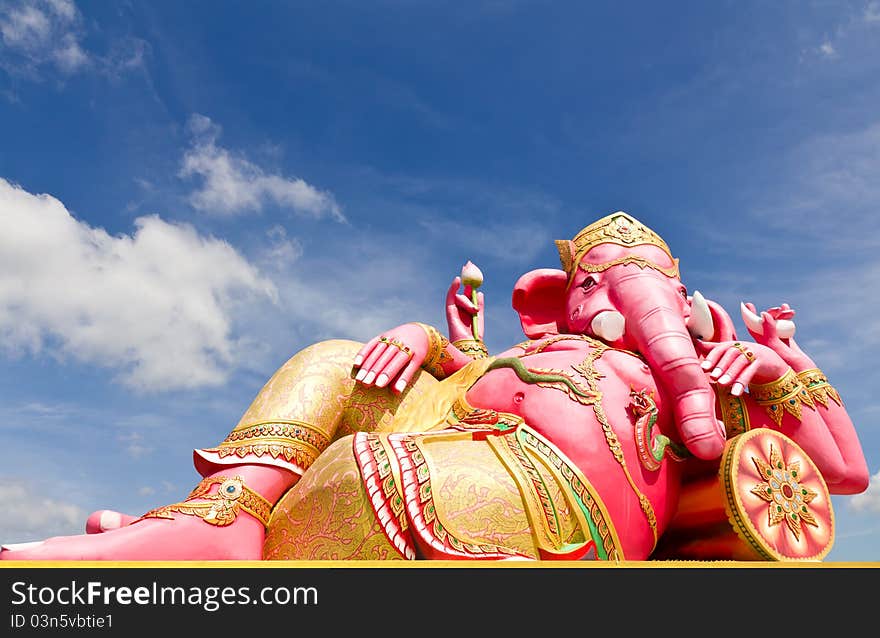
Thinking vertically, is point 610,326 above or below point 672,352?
above

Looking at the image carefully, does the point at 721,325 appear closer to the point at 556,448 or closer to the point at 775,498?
the point at 775,498

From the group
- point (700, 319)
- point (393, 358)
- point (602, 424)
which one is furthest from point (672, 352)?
point (393, 358)

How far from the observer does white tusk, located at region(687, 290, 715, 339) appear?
4.29m

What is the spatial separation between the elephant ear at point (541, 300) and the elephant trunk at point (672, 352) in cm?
53

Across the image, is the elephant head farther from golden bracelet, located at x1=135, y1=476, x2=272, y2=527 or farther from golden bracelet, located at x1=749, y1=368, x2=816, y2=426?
golden bracelet, located at x1=135, y1=476, x2=272, y2=527

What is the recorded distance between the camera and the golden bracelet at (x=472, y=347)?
4816mm

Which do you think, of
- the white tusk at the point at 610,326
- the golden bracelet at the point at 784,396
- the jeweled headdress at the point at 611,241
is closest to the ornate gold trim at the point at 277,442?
the white tusk at the point at 610,326

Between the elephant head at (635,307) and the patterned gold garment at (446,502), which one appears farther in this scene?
the elephant head at (635,307)

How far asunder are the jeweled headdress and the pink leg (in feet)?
6.79

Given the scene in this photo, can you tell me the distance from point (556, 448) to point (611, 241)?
1450 millimetres

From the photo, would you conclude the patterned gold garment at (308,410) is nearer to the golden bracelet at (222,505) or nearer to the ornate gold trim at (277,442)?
the ornate gold trim at (277,442)

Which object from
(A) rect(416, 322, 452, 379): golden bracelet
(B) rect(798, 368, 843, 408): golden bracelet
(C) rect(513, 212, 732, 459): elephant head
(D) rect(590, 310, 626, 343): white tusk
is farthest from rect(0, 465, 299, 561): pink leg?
(B) rect(798, 368, 843, 408): golden bracelet

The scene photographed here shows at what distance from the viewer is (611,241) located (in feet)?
15.0

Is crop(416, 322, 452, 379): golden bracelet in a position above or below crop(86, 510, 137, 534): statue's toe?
above
